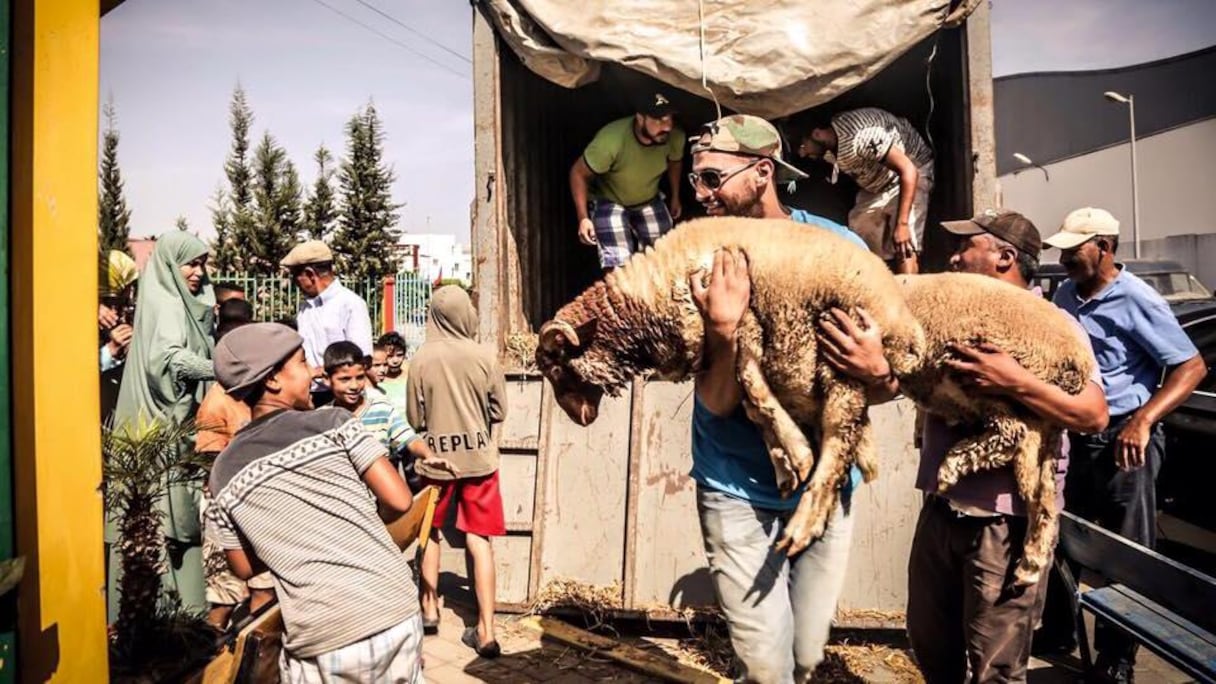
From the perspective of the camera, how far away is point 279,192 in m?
26.8

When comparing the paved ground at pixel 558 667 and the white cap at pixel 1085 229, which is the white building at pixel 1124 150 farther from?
the paved ground at pixel 558 667

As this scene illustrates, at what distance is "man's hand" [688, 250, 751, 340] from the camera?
2.37 metres

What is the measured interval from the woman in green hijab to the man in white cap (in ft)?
16.0

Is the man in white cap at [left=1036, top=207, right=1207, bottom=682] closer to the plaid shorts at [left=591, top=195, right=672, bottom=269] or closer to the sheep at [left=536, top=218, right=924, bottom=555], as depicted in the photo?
the sheep at [left=536, top=218, right=924, bottom=555]

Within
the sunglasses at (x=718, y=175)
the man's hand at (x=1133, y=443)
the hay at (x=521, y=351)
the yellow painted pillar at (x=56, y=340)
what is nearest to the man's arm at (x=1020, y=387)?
the sunglasses at (x=718, y=175)

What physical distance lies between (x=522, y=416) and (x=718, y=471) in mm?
3020

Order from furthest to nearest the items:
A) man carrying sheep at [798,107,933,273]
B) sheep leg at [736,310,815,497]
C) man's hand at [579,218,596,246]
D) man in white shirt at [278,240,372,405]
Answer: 1. man in white shirt at [278,240,372,405]
2. man's hand at [579,218,596,246]
3. man carrying sheep at [798,107,933,273]
4. sheep leg at [736,310,815,497]

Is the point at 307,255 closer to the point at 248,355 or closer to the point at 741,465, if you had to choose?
the point at 248,355

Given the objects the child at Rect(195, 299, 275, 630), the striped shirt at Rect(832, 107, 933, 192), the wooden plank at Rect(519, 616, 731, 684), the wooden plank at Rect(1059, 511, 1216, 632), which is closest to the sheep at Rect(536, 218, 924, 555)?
the wooden plank at Rect(1059, 511, 1216, 632)

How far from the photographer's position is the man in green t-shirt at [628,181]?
646cm

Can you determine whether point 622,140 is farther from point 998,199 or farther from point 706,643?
point 706,643

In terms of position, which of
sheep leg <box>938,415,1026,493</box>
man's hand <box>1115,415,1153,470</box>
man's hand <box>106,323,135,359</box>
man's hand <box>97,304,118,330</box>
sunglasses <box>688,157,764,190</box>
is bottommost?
man's hand <box>1115,415,1153,470</box>

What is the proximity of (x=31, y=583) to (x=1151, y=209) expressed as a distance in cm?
3835

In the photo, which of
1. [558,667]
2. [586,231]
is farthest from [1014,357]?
A: [586,231]
